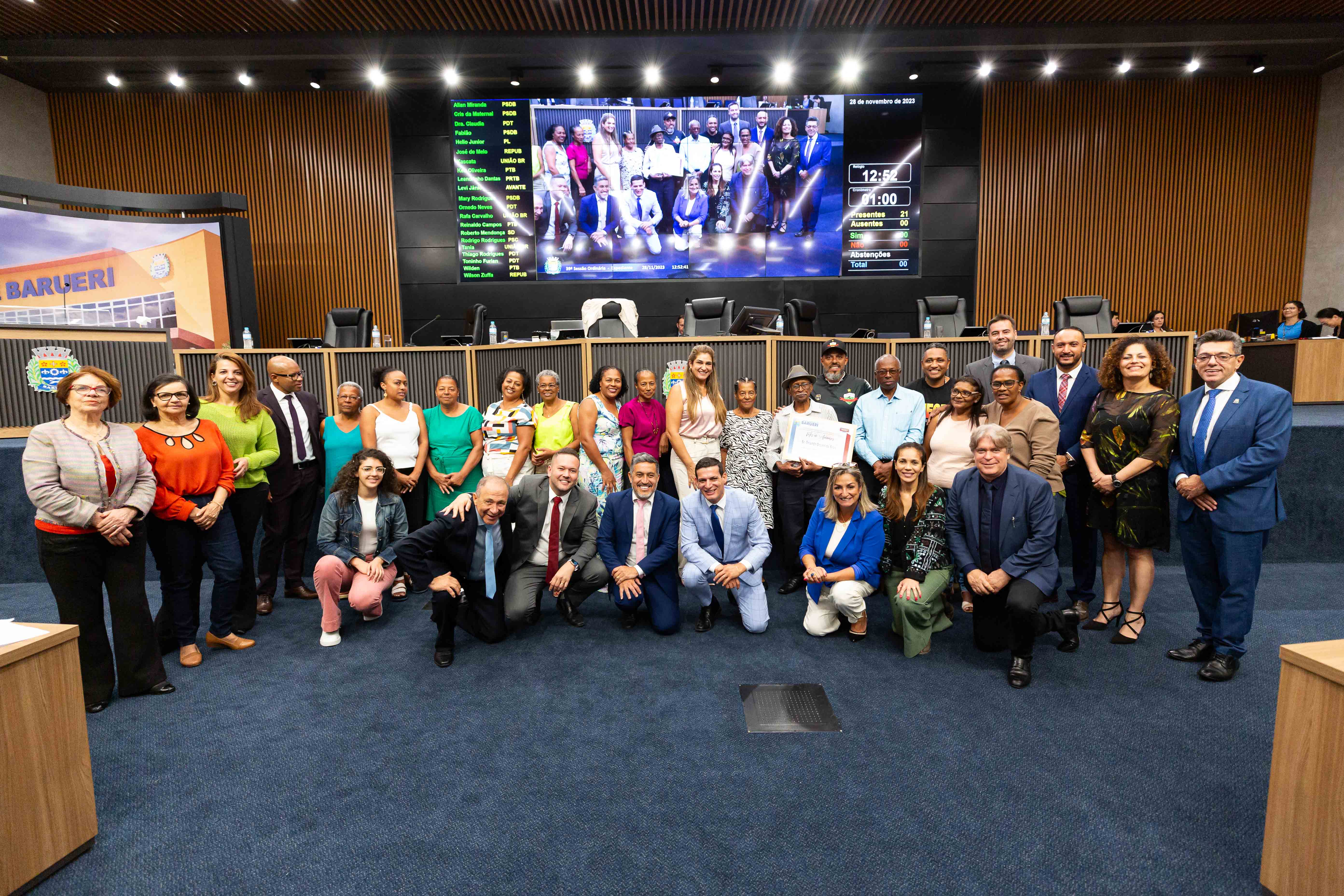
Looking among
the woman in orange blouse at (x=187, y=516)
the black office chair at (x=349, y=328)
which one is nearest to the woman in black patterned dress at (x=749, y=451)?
the woman in orange blouse at (x=187, y=516)

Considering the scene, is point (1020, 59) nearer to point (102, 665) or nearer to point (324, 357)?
point (324, 357)

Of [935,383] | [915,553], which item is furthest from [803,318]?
[915,553]

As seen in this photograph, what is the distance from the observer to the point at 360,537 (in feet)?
11.7

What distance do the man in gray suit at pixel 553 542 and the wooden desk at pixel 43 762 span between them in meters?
1.77

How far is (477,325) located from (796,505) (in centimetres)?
333

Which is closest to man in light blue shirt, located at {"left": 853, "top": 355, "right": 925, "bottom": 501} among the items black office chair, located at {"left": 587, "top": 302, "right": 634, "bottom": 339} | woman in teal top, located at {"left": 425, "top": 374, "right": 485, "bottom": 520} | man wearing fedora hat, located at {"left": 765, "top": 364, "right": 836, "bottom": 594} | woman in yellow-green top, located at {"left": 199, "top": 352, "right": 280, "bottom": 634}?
man wearing fedora hat, located at {"left": 765, "top": 364, "right": 836, "bottom": 594}

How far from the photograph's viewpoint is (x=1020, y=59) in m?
7.85

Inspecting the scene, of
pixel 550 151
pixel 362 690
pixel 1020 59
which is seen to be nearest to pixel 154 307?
pixel 550 151

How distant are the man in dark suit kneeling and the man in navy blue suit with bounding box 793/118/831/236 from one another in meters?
6.60

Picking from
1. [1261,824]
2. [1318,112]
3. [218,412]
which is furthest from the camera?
[1318,112]

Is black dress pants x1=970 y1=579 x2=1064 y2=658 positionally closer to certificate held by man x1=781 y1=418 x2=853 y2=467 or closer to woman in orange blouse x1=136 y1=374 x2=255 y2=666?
certificate held by man x1=781 y1=418 x2=853 y2=467

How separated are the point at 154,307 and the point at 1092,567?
941 cm

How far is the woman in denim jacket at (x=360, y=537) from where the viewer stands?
134 inches

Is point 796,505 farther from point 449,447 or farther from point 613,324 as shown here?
point 613,324
